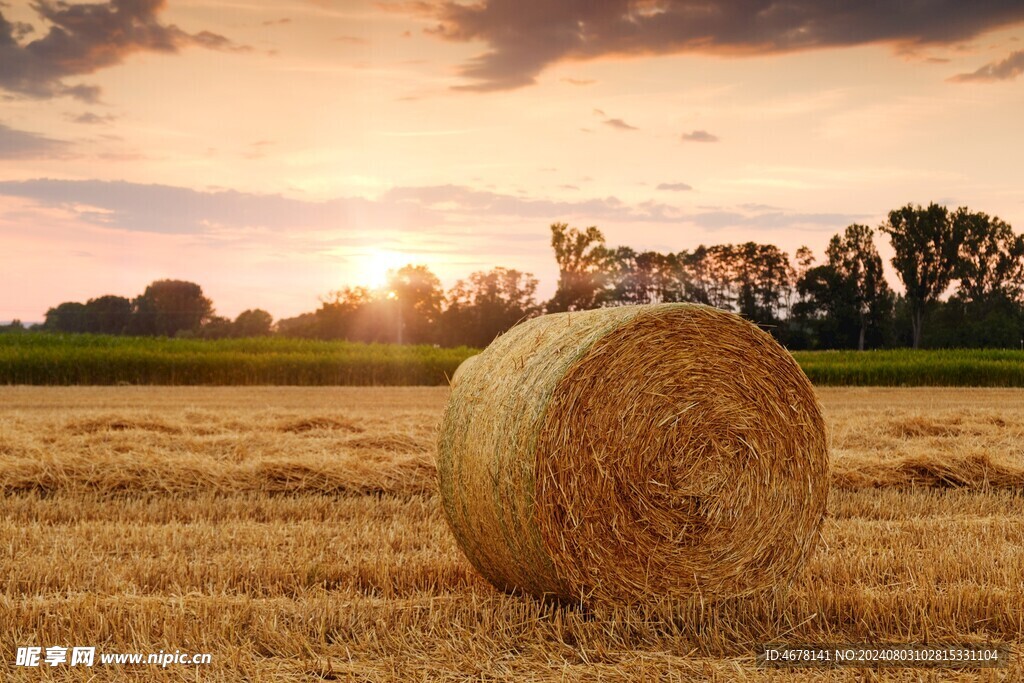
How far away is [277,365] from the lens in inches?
1051

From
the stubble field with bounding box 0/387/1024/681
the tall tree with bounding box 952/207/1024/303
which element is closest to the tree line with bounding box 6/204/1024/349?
the tall tree with bounding box 952/207/1024/303

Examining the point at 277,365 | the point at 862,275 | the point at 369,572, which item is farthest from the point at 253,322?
the point at 369,572

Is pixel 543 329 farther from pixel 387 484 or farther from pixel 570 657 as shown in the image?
pixel 387 484

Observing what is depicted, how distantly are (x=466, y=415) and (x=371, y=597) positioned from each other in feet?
3.65

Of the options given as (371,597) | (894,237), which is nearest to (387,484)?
(371,597)

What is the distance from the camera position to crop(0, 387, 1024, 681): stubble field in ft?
13.8

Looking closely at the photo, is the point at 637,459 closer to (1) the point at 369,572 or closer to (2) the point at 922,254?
(1) the point at 369,572

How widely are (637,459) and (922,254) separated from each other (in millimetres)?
62502

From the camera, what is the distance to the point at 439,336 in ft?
155

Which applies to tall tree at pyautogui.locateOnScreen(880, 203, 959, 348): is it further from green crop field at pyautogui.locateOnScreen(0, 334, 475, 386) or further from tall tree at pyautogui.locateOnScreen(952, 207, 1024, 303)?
green crop field at pyautogui.locateOnScreen(0, 334, 475, 386)

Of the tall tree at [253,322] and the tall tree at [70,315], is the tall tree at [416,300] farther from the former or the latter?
the tall tree at [70,315]

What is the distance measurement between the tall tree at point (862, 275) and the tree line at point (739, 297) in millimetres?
89

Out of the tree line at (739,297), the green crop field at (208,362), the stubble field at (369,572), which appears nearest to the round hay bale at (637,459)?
the stubble field at (369,572)

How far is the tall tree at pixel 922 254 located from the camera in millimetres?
61031
